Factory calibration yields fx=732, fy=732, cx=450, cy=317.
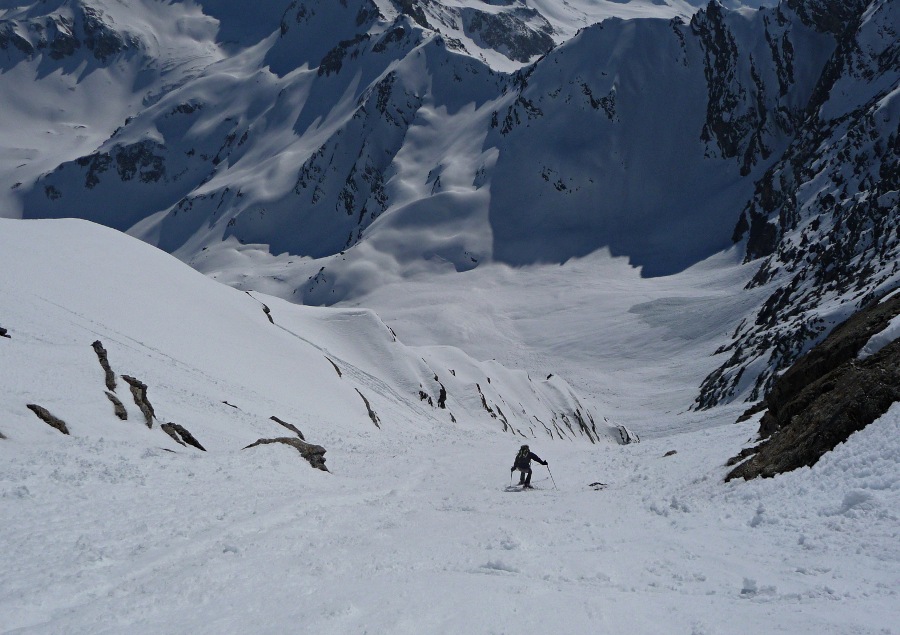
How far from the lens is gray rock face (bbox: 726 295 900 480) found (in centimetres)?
1471

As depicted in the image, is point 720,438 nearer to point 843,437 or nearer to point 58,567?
point 843,437

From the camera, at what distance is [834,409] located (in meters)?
15.5

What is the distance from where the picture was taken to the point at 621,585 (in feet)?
32.2

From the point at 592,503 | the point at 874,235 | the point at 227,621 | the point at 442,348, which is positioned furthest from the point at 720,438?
the point at 874,235

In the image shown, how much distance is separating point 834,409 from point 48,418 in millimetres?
17593

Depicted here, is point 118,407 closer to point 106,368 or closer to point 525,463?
point 106,368

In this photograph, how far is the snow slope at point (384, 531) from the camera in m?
8.55

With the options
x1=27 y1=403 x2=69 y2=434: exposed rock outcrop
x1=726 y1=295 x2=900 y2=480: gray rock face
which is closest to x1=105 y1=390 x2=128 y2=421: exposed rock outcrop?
x1=27 y1=403 x2=69 y2=434: exposed rock outcrop

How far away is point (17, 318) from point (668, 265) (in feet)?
599

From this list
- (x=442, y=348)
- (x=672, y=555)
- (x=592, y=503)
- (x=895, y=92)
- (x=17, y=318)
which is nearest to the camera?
(x=672, y=555)

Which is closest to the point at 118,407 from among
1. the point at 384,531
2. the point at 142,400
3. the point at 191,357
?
the point at 142,400

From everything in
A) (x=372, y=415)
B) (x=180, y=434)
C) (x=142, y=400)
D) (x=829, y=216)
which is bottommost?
(x=180, y=434)

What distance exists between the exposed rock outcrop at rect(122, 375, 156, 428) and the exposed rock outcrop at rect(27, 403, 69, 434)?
2868 mm

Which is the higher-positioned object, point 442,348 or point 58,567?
point 442,348
